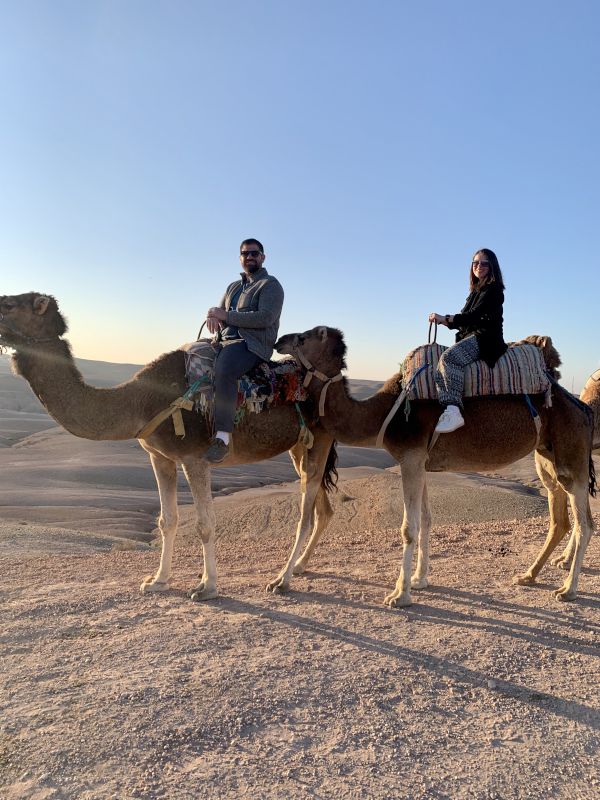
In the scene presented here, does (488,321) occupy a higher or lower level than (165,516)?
higher

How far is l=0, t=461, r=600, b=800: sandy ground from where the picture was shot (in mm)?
3324

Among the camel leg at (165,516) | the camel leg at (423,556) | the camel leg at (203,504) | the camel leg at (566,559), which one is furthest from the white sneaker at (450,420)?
the camel leg at (165,516)

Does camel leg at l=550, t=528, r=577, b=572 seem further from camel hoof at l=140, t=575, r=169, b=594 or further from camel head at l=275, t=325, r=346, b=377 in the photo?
camel hoof at l=140, t=575, r=169, b=594

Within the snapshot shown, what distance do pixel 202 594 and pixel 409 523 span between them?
2165 millimetres

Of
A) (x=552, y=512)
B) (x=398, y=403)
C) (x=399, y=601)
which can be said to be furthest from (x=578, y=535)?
(x=398, y=403)

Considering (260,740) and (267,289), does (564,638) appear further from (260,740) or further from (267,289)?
(267,289)

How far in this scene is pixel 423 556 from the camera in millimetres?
6930

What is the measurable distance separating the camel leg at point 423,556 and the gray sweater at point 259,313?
230 centimetres

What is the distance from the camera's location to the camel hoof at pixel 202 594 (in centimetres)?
614

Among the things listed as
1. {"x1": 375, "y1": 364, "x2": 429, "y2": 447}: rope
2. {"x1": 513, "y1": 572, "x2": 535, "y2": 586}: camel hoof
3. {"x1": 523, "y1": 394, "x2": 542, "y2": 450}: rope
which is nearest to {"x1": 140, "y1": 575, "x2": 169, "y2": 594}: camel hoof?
{"x1": 375, "y1": 364, "x2": 429, "y2": 447}: rope

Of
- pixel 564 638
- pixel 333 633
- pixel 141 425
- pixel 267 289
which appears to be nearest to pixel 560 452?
pixel 564 638

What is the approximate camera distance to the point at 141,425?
638cm

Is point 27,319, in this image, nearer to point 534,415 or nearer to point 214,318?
point 214,318

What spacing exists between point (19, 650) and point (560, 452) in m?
5.39
